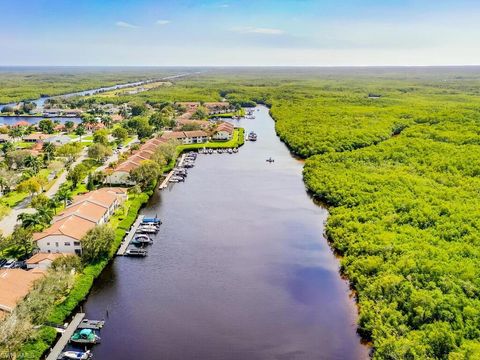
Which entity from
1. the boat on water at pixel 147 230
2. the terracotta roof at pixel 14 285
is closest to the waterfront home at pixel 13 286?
the terracotta roof at pixel 14 285

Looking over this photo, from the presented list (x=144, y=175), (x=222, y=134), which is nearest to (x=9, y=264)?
(x=144, y=175)

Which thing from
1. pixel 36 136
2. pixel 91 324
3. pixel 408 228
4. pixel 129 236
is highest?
pixel 408 228

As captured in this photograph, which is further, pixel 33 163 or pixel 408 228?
pixel 33 163

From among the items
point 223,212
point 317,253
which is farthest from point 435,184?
point 223,212

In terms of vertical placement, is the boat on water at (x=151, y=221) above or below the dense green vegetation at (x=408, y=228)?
below

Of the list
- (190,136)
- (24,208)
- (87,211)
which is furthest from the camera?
(190,136)

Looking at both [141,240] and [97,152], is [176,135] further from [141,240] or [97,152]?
[141,240]

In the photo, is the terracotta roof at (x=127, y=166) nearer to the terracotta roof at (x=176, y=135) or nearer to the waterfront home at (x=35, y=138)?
the terracotta roof at (x=176, y=135)

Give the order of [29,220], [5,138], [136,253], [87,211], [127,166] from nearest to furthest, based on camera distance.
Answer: [29,220], [136,253], [87,211], [127,166], [5,138]
